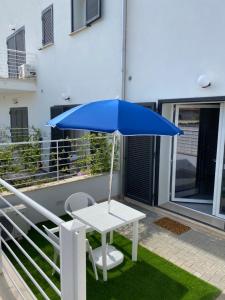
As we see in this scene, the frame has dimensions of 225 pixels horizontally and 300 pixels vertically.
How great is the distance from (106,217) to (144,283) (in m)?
1.10

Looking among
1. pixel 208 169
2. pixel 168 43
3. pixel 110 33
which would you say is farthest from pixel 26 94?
pixel 208 169

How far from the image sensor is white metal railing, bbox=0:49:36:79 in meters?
10.5

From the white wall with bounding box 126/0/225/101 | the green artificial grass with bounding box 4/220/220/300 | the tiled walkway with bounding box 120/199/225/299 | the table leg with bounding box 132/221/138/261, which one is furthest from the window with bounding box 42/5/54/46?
the green artificial grass with bounding box 4/220/220/300

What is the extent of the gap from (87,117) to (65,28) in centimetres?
622

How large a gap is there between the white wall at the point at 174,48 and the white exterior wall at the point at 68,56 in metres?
0.61

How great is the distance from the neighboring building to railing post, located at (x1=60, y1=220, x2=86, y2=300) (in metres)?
4.19

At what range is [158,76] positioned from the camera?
19.2ft

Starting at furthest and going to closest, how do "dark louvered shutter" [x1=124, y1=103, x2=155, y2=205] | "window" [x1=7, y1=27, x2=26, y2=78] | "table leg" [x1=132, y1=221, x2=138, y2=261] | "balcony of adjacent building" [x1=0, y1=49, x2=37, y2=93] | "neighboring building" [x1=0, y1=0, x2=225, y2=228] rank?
"window" [x1=7, y1=27, x2=26, y2=78], "balcony of adjacent building" [x1=0, y1=49, x2=37, y2=93], "dark louvered shutter" [x1=124, y1=103, x2=155, y2=205], "neighboring building" [x1=0, y1=0, x2=225, y2=228], "table leg" [x1=132, y1=221, x2=138, y2=261]

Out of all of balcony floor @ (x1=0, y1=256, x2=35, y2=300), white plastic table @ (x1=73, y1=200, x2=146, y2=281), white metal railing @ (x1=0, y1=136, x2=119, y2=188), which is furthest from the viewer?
white metal railing @ (x1=0, y1=136, x2=119, y2=188)

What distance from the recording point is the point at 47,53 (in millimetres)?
9656

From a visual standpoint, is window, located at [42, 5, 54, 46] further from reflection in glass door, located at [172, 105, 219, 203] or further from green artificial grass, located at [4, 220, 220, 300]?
green artificial grass, located at [4, 220, 220, 300]

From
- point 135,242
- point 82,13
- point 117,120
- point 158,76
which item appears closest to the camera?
point 117,120

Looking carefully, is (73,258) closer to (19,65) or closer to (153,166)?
(153,166)

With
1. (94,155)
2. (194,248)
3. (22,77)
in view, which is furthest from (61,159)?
(22,77)
